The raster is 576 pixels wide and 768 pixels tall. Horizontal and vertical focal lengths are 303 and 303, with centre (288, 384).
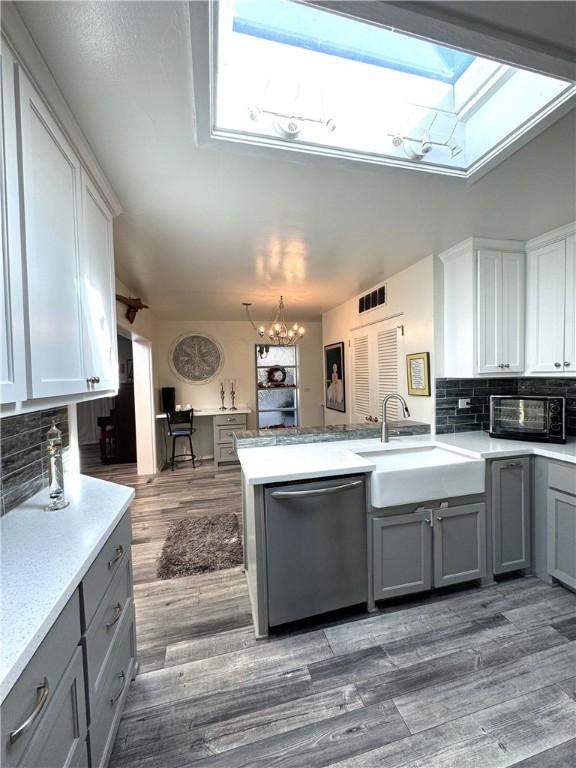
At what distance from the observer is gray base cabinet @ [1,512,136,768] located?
0.64 metres

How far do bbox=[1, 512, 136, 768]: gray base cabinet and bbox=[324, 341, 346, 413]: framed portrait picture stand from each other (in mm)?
3669

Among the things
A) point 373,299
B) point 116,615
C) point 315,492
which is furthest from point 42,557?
point 373,299

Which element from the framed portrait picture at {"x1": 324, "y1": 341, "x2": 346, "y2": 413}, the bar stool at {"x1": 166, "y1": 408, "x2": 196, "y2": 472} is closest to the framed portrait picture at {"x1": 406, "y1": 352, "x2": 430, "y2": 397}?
the framed portrait picture at {"x1": 324, "y1": 341, "x2": 346, "y2": 413}

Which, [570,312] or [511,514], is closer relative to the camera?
[511,514]

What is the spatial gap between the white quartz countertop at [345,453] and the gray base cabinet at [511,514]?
11 cm

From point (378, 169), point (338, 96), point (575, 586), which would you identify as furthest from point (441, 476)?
point (338, 96)

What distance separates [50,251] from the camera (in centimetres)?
105

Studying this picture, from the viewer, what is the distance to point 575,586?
187cm

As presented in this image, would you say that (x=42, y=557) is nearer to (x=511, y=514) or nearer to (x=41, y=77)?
(x=41, y=77)

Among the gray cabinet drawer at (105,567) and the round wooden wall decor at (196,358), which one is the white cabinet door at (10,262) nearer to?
the gray cabinet drawer at (105,567)

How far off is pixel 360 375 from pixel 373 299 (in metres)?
1.00

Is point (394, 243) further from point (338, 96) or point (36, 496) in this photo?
point (36, 496)

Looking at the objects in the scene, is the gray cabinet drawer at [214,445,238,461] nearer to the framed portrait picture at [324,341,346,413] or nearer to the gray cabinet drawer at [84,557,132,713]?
the framed portrait picture at [324,341,346,413]

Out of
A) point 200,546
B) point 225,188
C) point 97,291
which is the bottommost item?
point 200,546
